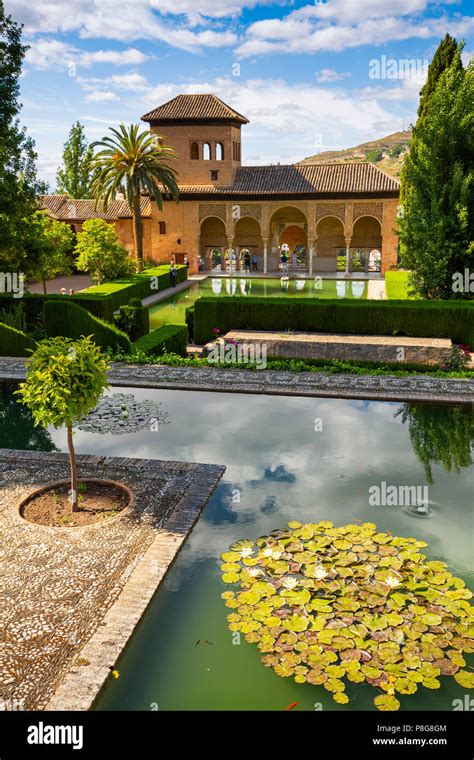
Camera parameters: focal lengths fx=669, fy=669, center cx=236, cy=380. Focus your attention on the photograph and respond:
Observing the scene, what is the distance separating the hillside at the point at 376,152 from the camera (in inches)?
5059

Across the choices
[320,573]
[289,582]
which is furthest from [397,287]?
[289,582]

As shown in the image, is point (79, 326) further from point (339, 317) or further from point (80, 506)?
point (80, 506)

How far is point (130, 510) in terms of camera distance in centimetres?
951

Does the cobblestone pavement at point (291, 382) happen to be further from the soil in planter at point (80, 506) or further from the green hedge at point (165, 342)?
the soil in planter at point (80, 506)

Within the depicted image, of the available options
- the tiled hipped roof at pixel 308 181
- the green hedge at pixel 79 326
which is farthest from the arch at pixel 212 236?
the green hedge at pixel 79 326

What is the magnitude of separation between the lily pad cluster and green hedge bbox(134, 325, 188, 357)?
32.4ft

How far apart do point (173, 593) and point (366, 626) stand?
2173mm

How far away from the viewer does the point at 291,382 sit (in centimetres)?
1578

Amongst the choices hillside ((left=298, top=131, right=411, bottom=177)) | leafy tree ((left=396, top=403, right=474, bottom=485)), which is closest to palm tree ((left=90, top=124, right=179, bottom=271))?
leafy tree ((left=396, top=403, right=474, bottom=485))

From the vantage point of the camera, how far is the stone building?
38.4m

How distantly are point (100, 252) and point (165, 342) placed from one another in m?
13.1

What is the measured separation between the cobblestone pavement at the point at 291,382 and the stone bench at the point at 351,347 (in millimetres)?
1120
